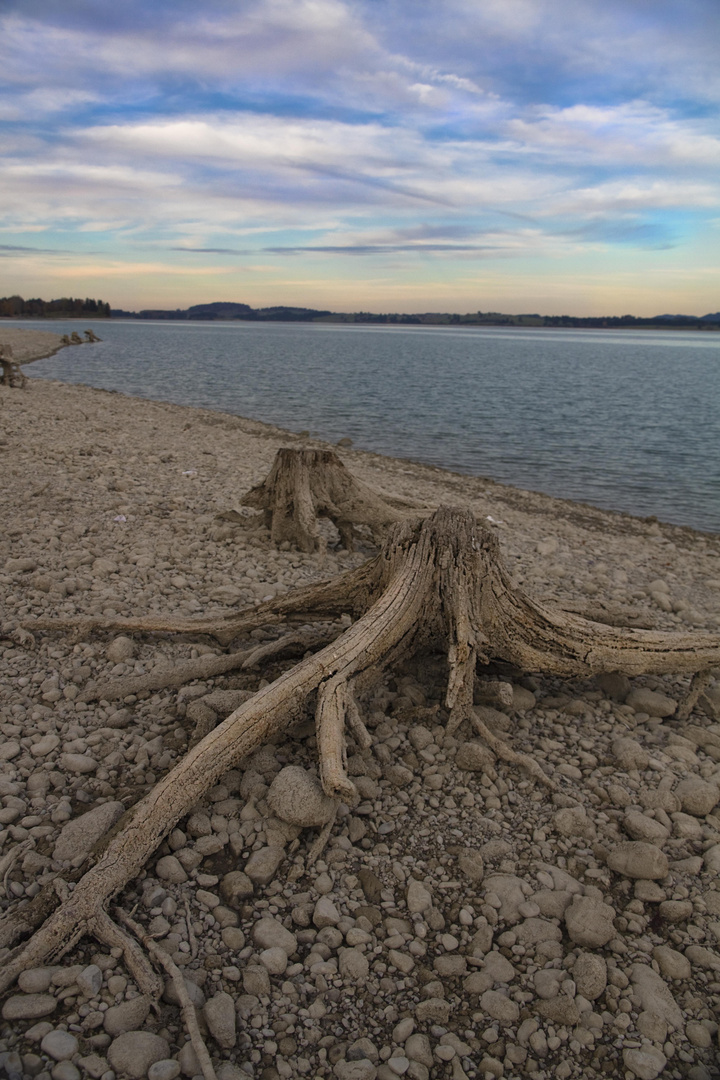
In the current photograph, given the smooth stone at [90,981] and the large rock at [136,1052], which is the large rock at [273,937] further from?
the smooth stone at [90,981]

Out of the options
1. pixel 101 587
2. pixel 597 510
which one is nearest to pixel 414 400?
pixel 597 510

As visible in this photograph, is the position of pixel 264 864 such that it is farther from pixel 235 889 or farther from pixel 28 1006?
pixel 28 1006

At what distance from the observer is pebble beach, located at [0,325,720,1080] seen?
3254 mm

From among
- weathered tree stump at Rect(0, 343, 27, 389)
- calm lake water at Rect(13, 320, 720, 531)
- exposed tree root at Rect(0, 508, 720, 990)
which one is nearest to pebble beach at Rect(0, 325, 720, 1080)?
exposed tree root at Rect(0, 508, 720, 990)

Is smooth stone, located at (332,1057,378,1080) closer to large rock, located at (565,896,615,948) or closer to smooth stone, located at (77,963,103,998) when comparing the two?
smooth stone, located at (77,963,103,998)

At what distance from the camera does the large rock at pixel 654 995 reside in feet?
11.4

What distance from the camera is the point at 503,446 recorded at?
2662cm

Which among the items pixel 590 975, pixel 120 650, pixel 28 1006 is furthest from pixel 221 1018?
pixel 120 650

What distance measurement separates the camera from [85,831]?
4230mm

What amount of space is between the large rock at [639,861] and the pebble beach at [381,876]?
0.01 m

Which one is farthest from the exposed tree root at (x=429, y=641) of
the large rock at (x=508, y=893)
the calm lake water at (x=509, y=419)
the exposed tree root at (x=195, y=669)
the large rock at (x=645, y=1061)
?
the calm lake water at (x=509, y=419)

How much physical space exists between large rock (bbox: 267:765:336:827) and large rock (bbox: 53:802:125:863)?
42.2 inches

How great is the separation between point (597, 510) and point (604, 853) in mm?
14348

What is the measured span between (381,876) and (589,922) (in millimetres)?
1314
